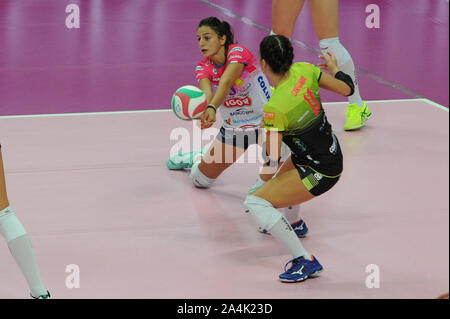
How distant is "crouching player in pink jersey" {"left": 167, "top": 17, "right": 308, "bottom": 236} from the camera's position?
19.2ft

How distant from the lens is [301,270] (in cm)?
478

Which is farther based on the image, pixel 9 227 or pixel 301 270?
pixel 301 270

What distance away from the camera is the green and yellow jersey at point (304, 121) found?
4801mm

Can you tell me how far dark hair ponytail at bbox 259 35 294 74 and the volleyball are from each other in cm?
93

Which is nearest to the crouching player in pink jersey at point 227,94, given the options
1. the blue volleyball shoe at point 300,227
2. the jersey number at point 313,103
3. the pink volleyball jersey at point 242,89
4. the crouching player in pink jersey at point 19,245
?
the pink volleyball jersey at point 242,89

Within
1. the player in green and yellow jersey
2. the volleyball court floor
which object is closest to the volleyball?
the volleyball court floor

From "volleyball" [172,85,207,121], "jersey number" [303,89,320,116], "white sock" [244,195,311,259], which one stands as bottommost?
"white sock" [244,195,311,259]

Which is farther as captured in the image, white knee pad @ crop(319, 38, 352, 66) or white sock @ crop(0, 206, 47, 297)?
white knee pad @ crop(319, 38, 352, 66)

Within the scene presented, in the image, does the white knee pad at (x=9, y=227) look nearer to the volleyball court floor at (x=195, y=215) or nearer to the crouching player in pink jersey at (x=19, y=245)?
the crouching player in pink jersey at (x=19, y=245)

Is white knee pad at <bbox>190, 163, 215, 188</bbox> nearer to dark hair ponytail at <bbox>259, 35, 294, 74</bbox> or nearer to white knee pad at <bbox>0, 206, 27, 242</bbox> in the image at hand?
dark hair ponytail at <bbox>259, 35, 294, 74</bbox>

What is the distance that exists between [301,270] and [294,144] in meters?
0.79

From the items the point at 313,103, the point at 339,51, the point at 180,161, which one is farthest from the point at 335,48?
the point at 313,103

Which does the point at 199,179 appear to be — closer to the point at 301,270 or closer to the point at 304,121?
the point at 304,121

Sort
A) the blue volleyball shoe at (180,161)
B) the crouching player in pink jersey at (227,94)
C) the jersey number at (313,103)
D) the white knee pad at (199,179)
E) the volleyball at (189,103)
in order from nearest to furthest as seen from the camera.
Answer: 1. the jersey number at (313,103)
2. the volleyball at (189,103)
3. the crouching player in pink jersey at (227,94)
4. the white knee pad at (199,179)
5. the blue volleyball shoe at (180,161)
